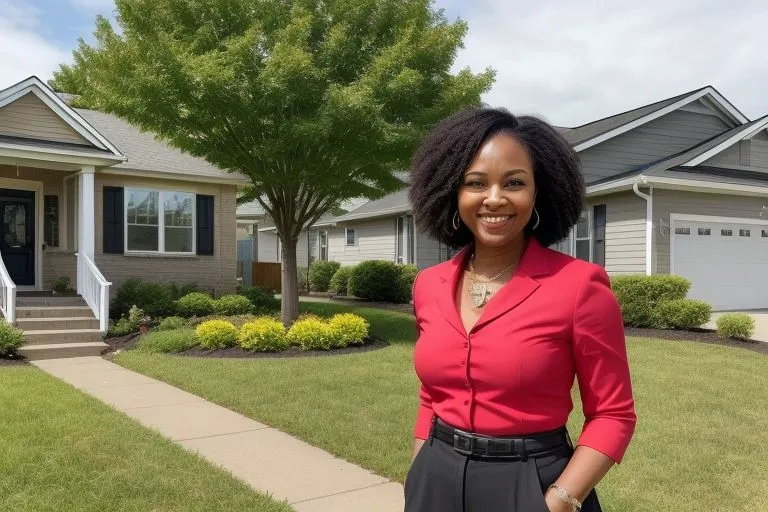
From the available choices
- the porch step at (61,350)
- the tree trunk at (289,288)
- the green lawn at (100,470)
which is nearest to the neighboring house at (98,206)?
the porch step at (61,350)

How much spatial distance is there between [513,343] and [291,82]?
336 inches

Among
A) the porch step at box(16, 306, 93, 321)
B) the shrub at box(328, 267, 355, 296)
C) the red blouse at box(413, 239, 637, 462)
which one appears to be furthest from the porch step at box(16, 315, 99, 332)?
the red blouse at box(413, 239, 637, 462)

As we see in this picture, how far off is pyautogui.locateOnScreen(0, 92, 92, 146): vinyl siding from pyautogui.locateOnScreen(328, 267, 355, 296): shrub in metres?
9.76

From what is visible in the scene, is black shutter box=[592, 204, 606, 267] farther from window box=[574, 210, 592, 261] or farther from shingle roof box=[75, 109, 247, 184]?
shingle roof box=[75, 109, 247, 184]

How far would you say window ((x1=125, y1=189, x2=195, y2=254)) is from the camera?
1376cm

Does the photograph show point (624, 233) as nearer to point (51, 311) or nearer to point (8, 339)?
point (51, 311)

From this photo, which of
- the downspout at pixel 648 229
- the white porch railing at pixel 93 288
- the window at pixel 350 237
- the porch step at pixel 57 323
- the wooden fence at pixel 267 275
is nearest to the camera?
the porch step at pixel 57 323

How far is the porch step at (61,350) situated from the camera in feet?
30.8

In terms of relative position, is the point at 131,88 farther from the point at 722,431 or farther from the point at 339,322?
the point at 722,431

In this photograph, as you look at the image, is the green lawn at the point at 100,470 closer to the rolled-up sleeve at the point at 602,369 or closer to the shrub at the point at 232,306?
the rolled-up sleeve at the point at 602,369

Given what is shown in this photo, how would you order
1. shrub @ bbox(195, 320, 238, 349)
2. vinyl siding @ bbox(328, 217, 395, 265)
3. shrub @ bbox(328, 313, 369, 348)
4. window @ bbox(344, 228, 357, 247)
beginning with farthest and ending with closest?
window @ bbox(344, 228, 357, 247) → vinyl siding @ bbox(328, 217, 395, 265) → shrub @ bbox(328, 313, 369, 348) → shrub @ bbox(195, 320, 238, 349)

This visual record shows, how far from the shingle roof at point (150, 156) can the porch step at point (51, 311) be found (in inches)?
133

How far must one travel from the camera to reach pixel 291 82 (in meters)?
9.44

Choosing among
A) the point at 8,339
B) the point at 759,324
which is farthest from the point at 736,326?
the point at 8,339
